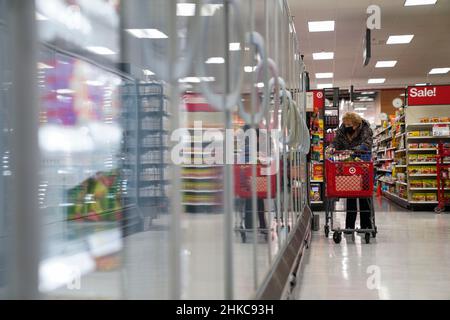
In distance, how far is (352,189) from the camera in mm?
A: 5715

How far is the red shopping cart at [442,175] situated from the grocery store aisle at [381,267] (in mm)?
3097

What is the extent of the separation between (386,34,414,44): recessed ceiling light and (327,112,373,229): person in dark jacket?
258 inches

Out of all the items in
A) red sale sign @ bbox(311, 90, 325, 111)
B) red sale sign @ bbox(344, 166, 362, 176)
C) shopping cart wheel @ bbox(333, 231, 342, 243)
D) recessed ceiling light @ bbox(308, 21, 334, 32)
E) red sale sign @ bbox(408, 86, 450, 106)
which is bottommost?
shopping cart wheel @ bbox(333, 231, 342, 243)

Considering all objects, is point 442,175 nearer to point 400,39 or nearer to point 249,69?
point 400,39

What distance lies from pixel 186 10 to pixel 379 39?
38.1 feet

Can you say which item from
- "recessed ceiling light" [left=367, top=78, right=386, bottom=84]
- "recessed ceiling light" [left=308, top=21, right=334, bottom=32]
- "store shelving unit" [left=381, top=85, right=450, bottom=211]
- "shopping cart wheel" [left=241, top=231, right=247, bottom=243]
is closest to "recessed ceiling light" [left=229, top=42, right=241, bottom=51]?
"shopping cart wheel" [left=241, top=231, right=247, bottom=243]

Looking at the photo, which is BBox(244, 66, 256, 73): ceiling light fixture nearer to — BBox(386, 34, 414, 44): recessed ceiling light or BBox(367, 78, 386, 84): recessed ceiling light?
BBox(386, 34, 414, 44): recessed ceiling light

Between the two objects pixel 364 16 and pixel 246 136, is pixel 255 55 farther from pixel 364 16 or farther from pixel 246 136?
pixel 364 16

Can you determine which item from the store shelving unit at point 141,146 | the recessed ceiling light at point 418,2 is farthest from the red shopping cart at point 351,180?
the recessed ceiling light at point 418,2

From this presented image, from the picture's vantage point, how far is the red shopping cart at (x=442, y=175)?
31.0 ft

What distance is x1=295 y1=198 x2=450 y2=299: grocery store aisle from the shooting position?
3312 mm

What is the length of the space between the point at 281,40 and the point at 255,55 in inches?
55.3
